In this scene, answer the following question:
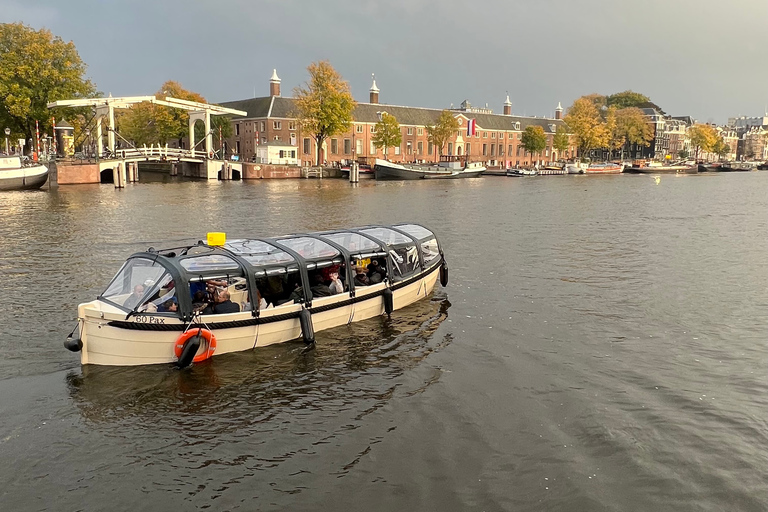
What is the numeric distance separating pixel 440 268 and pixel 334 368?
795 centimetres

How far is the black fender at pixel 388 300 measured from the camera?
17609mm

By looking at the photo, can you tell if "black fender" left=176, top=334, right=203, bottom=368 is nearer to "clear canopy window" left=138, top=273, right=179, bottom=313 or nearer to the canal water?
the canal water

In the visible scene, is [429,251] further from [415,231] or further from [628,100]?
[628,100]

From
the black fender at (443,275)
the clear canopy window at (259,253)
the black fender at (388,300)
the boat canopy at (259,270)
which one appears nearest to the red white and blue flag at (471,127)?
the black fender at (443,275)

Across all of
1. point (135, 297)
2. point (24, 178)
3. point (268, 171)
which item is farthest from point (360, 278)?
point (268, 171)

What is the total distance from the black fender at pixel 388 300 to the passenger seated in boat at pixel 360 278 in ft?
1.84

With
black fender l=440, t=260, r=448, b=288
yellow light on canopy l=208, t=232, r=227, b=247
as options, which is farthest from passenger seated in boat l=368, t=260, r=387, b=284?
yellow light on canopy l=208, t=232, r=227, b=247

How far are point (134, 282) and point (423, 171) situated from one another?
83.8m

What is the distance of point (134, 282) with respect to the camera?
45.2 ft

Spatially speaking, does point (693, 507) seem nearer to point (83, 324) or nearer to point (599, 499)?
point (599, 499)

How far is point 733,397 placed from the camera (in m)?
12.7

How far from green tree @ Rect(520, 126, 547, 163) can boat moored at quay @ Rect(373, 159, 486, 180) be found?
85.6ft

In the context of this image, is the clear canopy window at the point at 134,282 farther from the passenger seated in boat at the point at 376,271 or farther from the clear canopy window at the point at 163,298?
the passenger seated in boat at the point at 376,271

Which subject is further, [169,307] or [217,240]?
[217,240]
